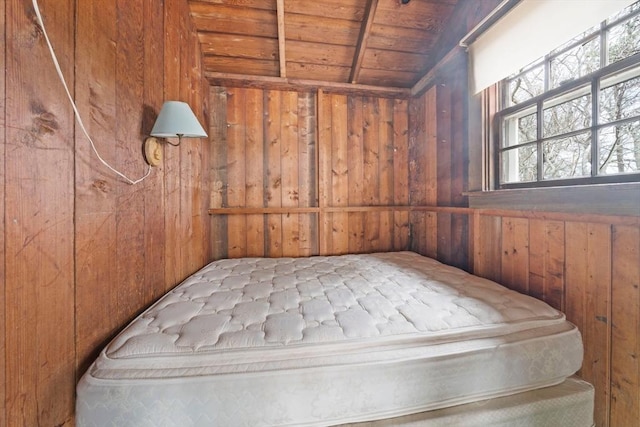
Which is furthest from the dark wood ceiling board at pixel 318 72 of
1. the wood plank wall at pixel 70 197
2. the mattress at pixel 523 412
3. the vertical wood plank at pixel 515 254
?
the mattress at pixel 523 412

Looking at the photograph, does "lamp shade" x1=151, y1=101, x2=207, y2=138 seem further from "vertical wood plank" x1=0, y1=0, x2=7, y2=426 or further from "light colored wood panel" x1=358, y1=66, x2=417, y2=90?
"light colored wood panel" x1=358, y1=66, x2=417, y2=90

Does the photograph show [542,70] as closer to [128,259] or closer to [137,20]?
[137,20]

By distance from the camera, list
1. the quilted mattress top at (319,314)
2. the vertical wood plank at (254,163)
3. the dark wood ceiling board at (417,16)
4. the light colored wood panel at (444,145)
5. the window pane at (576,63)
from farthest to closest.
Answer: the vertical wood plank at (254,163) < the light colored wood panel at (444,145) < the dark wood ceiling board at (417,16) < the window pane at (576,63) < the quilted mattress top at (319,314)

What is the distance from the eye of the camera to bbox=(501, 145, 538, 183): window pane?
1349mm

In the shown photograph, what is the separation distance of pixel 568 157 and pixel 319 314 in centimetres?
143

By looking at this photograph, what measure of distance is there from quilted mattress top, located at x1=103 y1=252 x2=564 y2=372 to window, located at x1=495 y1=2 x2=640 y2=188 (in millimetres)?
673

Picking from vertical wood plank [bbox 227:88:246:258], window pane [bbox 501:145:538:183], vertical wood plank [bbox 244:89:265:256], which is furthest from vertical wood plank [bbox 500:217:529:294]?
vertical wood plank [bbox 227:88:246:258]

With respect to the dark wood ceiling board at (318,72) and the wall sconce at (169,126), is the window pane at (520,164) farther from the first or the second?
the wall sconce at (169,126)

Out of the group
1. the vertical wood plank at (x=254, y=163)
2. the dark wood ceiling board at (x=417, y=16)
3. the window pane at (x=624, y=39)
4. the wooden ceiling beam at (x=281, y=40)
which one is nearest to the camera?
the window pane at (x=624, y=39)

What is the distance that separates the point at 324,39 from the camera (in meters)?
2.01

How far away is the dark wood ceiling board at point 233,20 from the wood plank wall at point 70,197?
0.61 metres

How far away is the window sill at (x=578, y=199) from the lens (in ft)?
2.83

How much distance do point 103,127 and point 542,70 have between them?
7.03 feet

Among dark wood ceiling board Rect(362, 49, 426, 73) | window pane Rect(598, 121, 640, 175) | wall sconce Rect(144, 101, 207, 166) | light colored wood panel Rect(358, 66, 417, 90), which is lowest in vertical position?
window pane Rect(598, 121, 640, 175)
